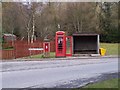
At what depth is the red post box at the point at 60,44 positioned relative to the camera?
Answer: 1414 inches

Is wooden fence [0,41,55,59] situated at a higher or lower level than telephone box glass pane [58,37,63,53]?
lower

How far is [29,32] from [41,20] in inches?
119

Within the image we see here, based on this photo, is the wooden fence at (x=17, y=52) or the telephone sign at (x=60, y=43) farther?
the telephone sign at (x=60, y=43)

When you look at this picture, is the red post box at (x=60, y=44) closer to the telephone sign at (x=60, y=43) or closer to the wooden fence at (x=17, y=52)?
the telephone sign at (x=60, y=43)

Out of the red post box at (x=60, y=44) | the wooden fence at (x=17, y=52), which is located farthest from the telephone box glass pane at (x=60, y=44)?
the wooden fence at (x=17, y=52)

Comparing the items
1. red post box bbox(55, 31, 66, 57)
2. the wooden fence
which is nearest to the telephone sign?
red post box bbox(55, 31, 66, 57)

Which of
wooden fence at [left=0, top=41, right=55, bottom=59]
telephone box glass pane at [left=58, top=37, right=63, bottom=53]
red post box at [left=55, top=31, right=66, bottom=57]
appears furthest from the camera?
telephone box glass pane at [left=58, top=37, right=63, bottom=53]

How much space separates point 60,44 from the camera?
36.2 metres

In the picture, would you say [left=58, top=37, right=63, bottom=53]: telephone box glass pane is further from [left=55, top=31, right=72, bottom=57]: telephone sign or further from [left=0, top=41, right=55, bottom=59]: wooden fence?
[left=0, top=41, right=55, bottom=59]: wooden fence

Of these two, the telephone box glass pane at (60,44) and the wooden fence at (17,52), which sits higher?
the telephone box glass pane at (60,44)

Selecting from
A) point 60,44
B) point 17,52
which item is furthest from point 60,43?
point 17,52

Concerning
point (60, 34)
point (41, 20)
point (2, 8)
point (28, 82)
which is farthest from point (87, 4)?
point (28, 82)

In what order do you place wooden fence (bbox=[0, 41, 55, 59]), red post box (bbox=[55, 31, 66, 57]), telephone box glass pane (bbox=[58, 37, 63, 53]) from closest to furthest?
1. wooden fence (bbox=[0, 41, 55, 59])
2. red post box (bbox=[55, 31, 66, 57])
3. telephone box glass pane (bbox=[58, 37, 63, 53])

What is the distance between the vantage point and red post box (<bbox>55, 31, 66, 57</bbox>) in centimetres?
3591
